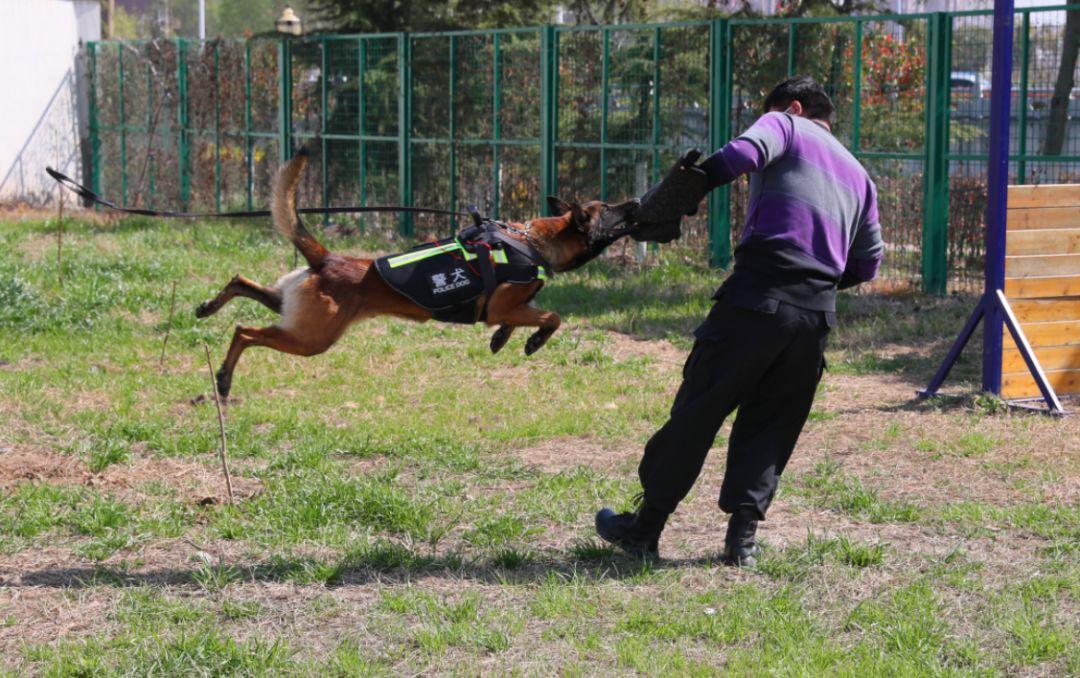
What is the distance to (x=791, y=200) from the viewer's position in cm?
497

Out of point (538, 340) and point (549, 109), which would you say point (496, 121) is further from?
point (538, 340)

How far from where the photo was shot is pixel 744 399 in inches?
206

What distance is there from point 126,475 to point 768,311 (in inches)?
140

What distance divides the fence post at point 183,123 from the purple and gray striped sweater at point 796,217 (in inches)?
628

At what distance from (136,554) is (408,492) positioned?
140cm

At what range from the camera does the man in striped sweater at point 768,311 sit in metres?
4.97

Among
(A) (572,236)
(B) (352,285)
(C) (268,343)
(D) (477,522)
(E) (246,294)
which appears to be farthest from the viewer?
(E) (246,294)

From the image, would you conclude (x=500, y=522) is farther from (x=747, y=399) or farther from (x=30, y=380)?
(x=30, y=380)

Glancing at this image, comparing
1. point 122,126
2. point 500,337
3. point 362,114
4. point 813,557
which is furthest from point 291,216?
point 122,126

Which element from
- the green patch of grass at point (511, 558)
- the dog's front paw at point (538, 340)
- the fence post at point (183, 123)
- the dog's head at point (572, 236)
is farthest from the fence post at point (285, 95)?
the green patch of grass at point (511, 558)

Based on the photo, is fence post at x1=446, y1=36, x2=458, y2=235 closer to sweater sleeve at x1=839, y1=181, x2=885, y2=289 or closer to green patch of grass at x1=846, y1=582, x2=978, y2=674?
sweater sleeve at x1=839, y1=181, x2=885, y2=289

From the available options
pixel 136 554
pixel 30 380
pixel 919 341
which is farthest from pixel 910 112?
pixel 136 554

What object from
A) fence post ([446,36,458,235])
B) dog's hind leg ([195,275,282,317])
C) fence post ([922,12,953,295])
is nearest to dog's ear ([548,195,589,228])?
dog's hind leg ([195,275,282,317])

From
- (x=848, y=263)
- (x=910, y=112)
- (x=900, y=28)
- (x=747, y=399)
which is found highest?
(x=900, y=28)
